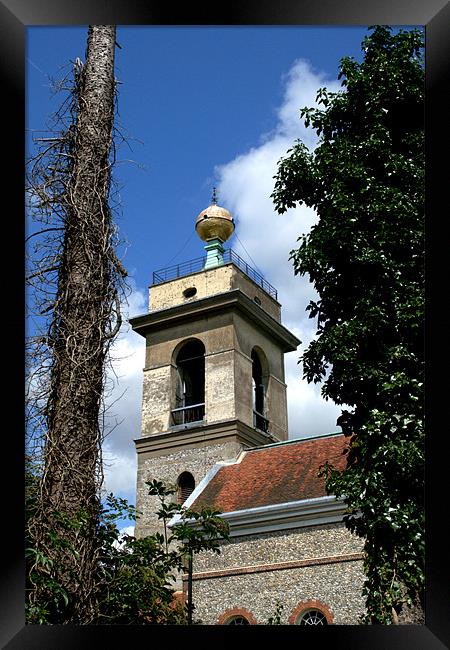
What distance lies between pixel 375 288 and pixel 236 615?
12.9 m

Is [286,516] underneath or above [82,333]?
above

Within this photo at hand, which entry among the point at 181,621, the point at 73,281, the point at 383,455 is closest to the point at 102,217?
the point at 73,281

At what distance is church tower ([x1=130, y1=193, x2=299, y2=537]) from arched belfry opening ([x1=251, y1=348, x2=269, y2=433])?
0.04 metres

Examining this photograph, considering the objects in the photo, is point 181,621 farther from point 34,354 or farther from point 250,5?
point 250,5

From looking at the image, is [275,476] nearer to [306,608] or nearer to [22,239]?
[306,608]

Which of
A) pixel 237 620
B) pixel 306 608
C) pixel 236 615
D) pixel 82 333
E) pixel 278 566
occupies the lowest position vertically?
pixel 237 620

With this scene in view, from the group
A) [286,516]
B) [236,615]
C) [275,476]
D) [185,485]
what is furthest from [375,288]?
[185,485]

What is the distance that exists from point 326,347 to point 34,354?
4.99 meters

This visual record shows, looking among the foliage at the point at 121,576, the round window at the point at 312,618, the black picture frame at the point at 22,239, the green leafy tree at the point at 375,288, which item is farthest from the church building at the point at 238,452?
the black picture frame at the point at 22,239

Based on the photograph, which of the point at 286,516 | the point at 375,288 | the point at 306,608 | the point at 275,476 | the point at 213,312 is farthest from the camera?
the point at 213,312

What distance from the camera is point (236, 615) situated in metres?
19.4

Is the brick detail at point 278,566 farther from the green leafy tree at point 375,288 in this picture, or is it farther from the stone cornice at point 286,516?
the green leafy tree at point 375,288

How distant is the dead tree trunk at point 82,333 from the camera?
495 centimetres

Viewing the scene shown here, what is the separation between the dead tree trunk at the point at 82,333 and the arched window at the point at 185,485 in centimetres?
2278
